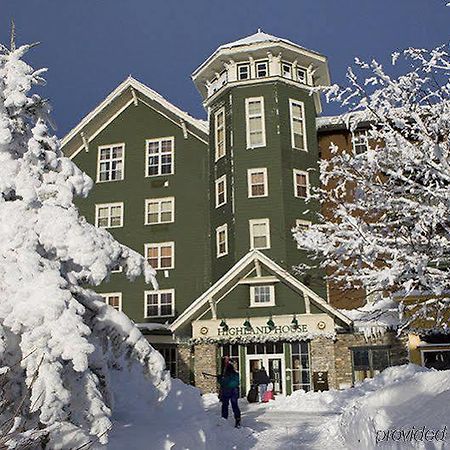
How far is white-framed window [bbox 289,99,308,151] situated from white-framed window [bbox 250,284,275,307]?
8.39 metres

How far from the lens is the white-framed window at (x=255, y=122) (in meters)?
30.2

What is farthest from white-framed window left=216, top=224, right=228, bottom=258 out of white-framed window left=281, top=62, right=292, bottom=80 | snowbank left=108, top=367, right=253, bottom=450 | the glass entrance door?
snowbank left=108, top=367, right=253, bottom=450

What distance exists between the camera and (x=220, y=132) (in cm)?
3164

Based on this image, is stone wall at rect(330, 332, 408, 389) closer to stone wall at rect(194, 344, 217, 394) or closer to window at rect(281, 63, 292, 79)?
stone wall at rect(194, 344, 217, 394)

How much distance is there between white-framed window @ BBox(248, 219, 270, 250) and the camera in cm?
2858

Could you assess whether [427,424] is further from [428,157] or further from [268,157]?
[268,157]

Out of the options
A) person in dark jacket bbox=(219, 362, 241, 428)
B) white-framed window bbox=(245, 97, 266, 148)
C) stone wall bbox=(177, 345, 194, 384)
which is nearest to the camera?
person in dark jacket bbox=(219, 362, 241, 428)

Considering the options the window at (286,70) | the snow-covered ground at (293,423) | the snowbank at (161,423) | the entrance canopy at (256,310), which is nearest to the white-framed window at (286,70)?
the window at (286,70)

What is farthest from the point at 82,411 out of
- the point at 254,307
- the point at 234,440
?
the point at 254,307

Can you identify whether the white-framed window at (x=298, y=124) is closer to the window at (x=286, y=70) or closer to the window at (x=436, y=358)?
the window at (x=286, y=70)

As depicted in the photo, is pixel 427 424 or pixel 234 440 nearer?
pixel 427 424

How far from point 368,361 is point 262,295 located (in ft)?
17.8

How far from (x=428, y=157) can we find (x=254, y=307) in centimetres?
1495

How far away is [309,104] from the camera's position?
1238 inches
